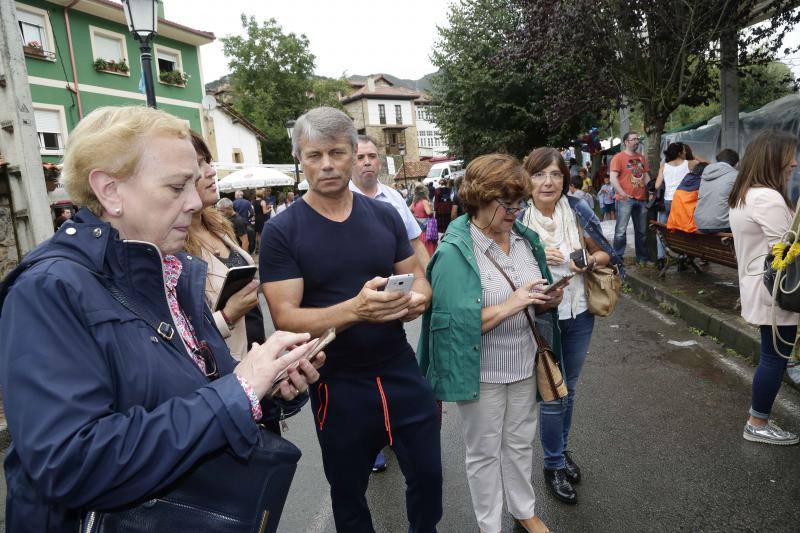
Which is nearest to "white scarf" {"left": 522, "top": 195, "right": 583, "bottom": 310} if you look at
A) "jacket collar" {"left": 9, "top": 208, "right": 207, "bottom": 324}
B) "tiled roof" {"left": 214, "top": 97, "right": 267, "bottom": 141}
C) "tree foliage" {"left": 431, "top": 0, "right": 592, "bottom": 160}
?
"jacket collar" {"left": 9, "top": 208, "right": 207, "bottom": 324}

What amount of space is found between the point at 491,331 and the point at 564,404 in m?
0.85

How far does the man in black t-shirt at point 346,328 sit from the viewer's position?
7.13ft

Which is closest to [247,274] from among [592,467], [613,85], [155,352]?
[155,352]

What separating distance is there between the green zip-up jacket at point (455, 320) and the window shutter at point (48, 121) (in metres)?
20.9

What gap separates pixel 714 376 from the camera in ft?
15.1

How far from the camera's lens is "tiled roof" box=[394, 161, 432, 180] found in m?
57.7

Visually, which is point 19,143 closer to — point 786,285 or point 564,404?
point 564,404

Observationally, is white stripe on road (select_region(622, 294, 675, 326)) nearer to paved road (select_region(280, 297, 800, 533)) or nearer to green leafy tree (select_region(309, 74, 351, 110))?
paved road (select_region(280, 297, 800, 533))

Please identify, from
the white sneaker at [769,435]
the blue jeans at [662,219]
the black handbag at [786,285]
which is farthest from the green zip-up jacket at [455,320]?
the blue jeans at [662,219]

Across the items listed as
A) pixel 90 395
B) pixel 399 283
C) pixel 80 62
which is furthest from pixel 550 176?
pixel 80 62

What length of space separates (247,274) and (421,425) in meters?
0.99

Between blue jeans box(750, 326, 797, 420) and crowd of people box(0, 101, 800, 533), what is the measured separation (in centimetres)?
1

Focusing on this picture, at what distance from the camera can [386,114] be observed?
2436 inches

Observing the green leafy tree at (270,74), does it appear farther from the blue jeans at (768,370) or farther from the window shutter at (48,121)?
the blue jeans at (768,370)
